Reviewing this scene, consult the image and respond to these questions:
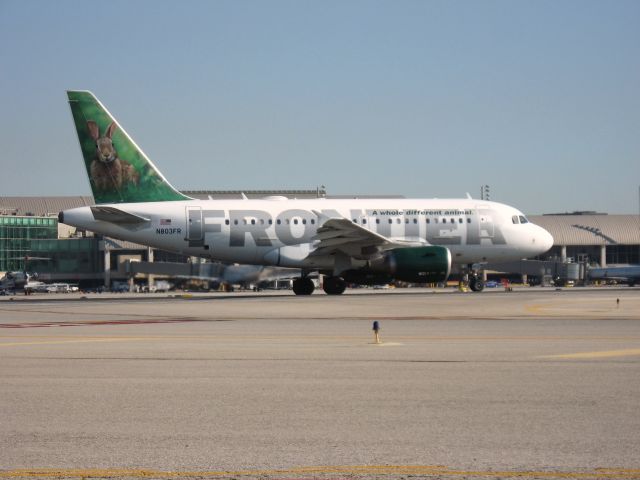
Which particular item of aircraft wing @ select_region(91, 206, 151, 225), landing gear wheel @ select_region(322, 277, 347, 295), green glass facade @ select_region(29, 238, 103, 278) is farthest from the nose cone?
A: green glass facade @ select_region(29, 238, 103, 278)

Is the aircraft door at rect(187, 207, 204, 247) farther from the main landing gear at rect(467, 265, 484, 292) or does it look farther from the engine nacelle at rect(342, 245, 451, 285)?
the main landing gear at rect(467, 265, 484, 292)

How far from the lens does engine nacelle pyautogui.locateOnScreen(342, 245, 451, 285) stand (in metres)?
44.8

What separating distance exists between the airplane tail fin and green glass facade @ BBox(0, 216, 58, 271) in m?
74.5

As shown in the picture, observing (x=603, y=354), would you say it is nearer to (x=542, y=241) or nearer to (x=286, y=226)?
(x=286, y=226)

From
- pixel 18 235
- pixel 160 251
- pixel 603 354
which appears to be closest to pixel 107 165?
pixel 603 354

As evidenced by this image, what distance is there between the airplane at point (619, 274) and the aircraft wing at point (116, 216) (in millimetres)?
52066

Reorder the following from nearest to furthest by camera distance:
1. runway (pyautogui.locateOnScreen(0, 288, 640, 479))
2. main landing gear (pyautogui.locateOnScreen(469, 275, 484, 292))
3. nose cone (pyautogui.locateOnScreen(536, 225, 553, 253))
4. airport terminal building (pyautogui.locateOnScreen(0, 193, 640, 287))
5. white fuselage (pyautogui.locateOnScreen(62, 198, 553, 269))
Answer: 1. runway (pyautogui.locateOnScreen(0, 288, 640, 479))
2. white fuselage (pyautogui.locateOnScreen(62, 198, 553, 269))
3. main landing gear (pyautogui.locateOnScreen(469, 275, 484, 292))
4. nose cone (pyautogui.locateOnScreen(536, 225, 553, 253))
5. airport terminal building (pyautogui.locateOnScreen(0, 193, 640, 287))

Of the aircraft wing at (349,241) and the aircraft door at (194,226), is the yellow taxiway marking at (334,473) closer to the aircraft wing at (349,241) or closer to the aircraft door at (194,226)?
the aircraft wing at (349,241)

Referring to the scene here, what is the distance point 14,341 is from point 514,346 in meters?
10.9

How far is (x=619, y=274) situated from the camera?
291 ft

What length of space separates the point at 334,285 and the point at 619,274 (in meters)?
48.3

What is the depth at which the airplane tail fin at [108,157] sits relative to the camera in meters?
47.4

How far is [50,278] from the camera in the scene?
360 feet

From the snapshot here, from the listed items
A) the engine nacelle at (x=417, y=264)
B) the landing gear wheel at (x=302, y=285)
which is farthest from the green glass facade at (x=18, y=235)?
the engine nacelle at (x=417, y=264)
